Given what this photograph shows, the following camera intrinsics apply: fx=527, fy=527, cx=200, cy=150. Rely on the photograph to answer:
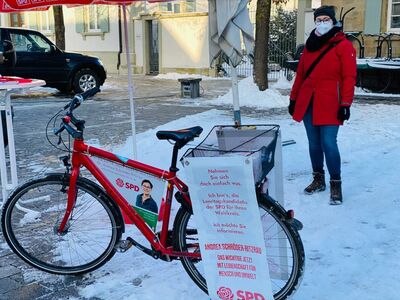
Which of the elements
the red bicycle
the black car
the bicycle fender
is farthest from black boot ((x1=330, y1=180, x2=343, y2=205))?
the black car

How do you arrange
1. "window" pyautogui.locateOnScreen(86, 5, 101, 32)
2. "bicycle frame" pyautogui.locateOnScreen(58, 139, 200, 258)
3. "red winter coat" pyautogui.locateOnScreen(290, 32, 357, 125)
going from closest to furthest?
"bicycle frame" pyautogui.locateOnScreen(58, 139, 200, 258), "red winter coat" pyautogui.locateOnScreen(290, 32, 357, 125), "window" pyautogui.locateOnScreen(86, 5, 101, 32)

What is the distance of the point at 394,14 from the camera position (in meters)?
14.7

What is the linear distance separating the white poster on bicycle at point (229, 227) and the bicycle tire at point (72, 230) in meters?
0.83

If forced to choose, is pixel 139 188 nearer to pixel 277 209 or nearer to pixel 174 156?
pixel 174 156

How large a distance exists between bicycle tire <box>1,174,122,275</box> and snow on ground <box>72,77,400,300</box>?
18cm

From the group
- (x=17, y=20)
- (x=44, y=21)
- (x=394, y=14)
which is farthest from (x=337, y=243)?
(x=17, y=20)

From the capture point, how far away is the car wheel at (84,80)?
14.2 m

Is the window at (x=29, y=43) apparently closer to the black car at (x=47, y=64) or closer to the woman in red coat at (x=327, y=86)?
the black car at (x=47, y=64)

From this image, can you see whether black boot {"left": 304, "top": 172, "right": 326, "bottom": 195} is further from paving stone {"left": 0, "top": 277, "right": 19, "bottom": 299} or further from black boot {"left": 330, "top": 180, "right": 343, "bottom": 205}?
paving stone {"left": 0, "top": 277, "right": 19, "bottom": 299}

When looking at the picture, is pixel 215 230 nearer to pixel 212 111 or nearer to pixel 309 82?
pixel 309 82

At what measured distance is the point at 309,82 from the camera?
4.87 meters

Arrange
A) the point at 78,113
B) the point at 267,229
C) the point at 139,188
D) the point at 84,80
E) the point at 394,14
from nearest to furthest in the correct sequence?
the point at 267,229 → the point at 139,188 → the point at 78,113 → the point at 84,80 → the point at 394,14

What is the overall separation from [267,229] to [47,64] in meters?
11.7

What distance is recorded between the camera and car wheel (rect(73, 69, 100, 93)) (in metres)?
14.2
